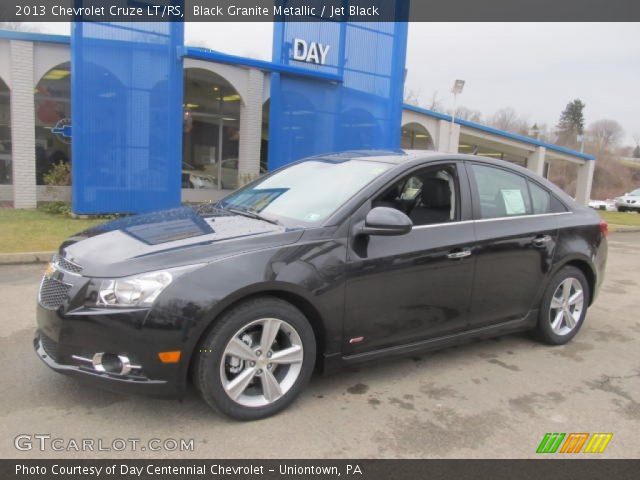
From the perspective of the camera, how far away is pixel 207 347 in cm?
294

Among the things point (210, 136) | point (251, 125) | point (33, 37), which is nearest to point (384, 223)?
point (33, 37)

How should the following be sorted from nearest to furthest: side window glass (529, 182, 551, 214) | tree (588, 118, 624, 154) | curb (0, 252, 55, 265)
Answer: side window glass (529, 182, 551, 214)
curb (0, 252, 55, 265)
tree (588, 118, 624, 154)

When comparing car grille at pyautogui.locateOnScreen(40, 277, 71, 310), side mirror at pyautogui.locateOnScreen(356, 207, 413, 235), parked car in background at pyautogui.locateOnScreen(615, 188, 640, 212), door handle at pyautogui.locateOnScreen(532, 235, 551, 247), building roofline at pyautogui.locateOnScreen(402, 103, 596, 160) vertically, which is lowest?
parked car in background at pyautogui.locateOnScreen(615, 188, 640, 212)

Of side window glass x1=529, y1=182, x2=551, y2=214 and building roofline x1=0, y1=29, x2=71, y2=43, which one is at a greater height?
building roofline x1=0, y1=29, x2=71, y2=43

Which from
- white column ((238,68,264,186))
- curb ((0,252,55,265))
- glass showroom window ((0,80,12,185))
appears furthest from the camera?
white column ((238,68,264,186))

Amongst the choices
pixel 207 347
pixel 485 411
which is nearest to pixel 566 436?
pixel 485 411

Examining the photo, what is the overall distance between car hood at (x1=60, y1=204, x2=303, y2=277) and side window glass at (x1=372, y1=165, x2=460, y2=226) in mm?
986

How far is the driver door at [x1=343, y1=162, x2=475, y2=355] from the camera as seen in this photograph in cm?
345

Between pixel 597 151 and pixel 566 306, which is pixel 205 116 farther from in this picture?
pixel 597 151

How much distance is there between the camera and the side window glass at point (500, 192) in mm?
4168

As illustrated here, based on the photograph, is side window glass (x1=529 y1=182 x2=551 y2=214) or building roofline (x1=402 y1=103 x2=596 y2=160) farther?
building roofline (x1=402 y1=103 x2=596 y2=160)

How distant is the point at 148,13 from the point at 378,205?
906 centimetres

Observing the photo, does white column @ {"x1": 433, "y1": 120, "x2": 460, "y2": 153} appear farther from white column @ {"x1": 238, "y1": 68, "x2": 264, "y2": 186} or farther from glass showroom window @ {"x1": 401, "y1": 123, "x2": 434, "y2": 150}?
white column @ {"x1": 238, "y1": 68, "x2": 264, "y2": 186}

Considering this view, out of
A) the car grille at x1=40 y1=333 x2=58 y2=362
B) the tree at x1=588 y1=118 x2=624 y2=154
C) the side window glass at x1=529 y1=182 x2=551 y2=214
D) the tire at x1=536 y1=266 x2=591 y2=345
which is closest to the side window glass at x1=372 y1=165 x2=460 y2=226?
the side window glass at x1=529 y1=182 x2=551 y2=214
